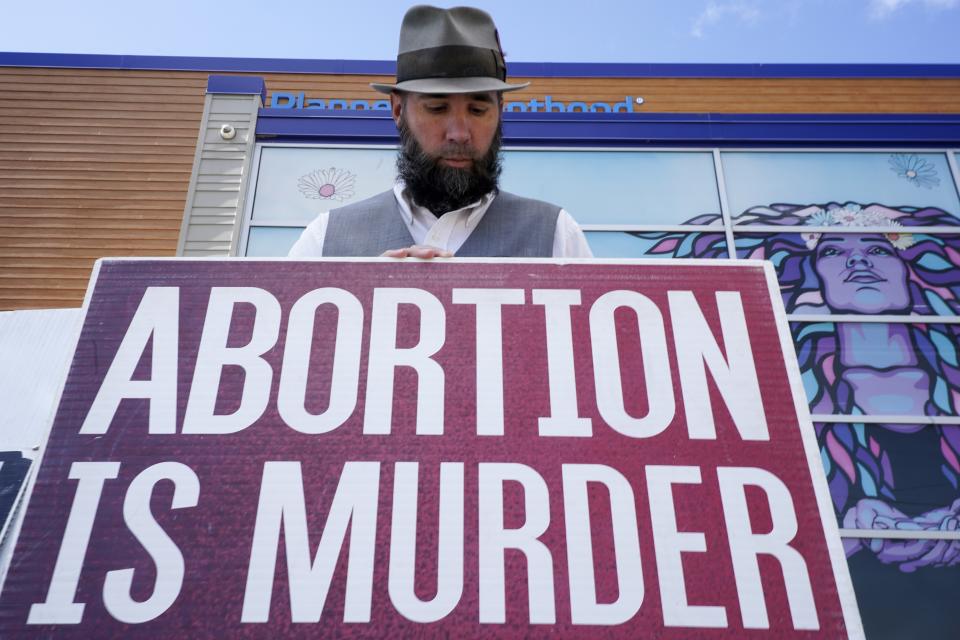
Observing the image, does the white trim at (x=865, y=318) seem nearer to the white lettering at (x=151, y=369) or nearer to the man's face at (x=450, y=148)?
the man's face at (x=450, y=148)

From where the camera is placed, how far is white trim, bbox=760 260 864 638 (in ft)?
2.48

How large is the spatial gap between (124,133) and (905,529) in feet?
23.2

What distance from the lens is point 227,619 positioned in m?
0.74

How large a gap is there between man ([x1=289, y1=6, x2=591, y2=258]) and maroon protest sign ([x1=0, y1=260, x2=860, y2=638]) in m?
0.53

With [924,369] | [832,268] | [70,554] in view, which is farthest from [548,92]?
[70,554]

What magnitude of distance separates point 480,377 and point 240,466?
0.39 meters

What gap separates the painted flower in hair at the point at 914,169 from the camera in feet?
15.7

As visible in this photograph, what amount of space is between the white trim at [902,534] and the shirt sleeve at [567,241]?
345 cm

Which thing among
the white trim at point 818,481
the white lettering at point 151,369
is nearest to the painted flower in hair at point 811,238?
the white trim at point 818,481

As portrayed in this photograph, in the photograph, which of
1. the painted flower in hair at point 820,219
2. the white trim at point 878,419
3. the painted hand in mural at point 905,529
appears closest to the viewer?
the painted hand in mural at point 905,529

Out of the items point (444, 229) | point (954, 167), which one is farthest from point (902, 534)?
point (444, 229)

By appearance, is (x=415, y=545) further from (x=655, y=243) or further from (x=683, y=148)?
(x=683, y=148)

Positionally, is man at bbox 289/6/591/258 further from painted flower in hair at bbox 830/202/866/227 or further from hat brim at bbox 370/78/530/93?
painted flower in hair at bbox 830/202/866/227

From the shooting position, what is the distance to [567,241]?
162 cm
